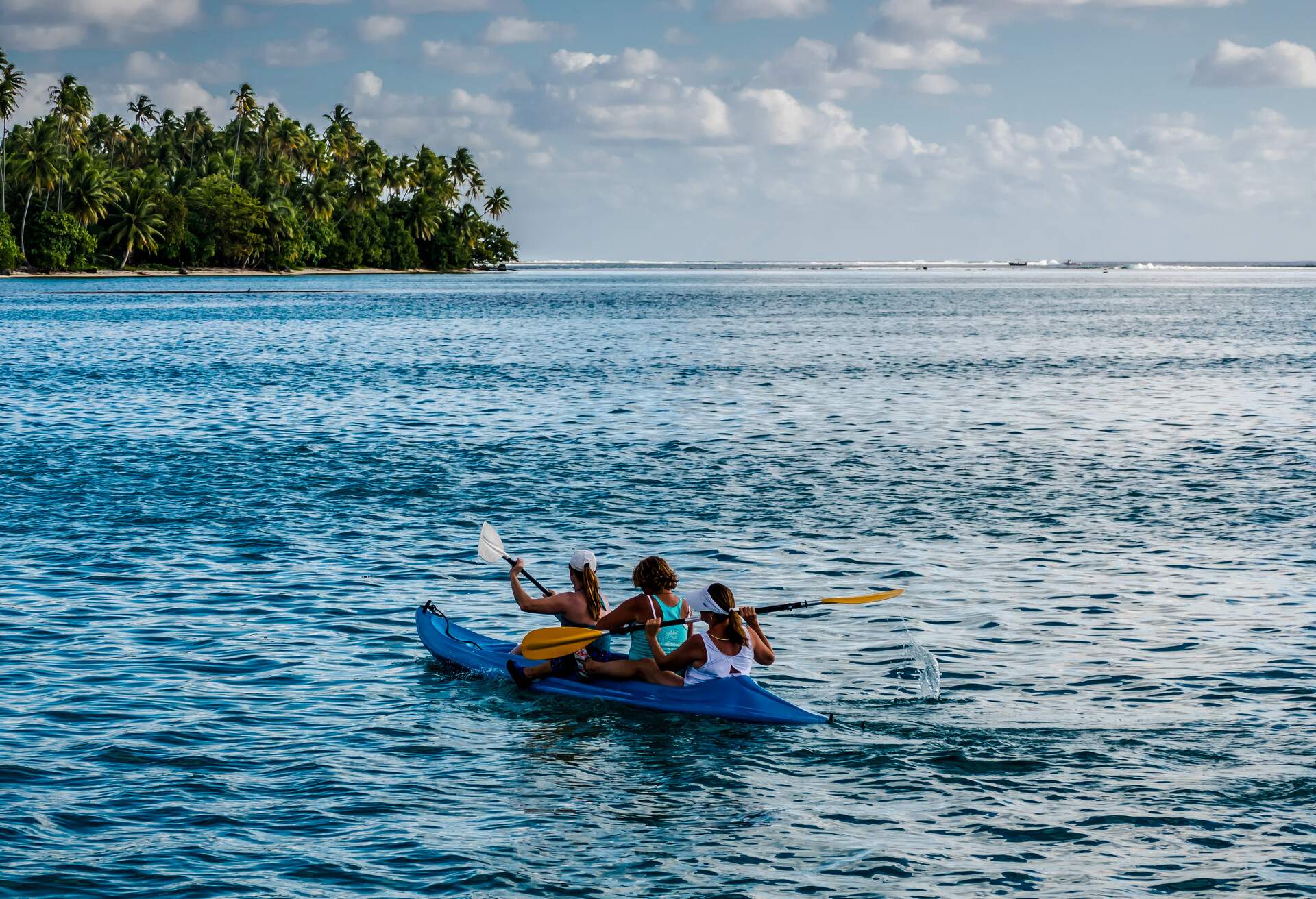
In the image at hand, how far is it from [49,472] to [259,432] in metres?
8.15

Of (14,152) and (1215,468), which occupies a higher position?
(14,152)

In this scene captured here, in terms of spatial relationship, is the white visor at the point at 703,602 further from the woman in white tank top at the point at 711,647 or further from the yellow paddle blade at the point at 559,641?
the yellow paddle blade at the point at 559,641

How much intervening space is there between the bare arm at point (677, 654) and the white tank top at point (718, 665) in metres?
0.05

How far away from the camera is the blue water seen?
9.96m

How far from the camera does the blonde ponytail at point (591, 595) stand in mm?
14062

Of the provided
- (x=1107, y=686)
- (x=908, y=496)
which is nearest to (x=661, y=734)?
(x=1107, y=686)

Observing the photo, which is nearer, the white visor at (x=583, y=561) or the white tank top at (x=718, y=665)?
the white tank top at (x=718, y=665)

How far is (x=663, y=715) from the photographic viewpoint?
13281 millimetres

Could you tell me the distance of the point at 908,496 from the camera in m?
25.8

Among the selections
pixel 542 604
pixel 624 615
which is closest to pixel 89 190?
pixel 542 604

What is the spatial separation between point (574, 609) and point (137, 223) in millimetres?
142802

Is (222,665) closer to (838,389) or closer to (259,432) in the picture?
(259,432)

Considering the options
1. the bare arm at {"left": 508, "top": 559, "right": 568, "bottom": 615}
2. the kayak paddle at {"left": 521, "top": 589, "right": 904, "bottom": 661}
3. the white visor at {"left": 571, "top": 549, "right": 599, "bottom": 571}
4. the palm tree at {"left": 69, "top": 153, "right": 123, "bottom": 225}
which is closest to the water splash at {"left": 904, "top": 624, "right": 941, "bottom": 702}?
the kayak paddle at {"left": 521, "top": 589, "right": 904, "bottom": 661}

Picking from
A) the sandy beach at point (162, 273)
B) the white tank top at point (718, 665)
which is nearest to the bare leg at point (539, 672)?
the white tank top at point (718, 665)
